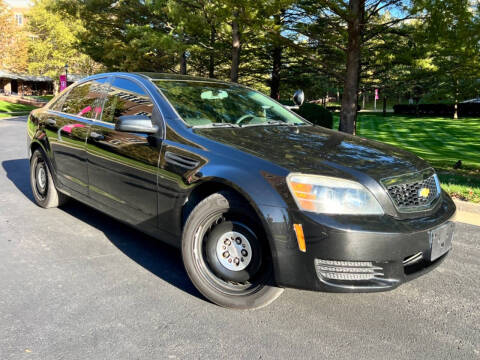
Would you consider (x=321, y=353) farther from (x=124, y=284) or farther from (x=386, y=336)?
(x=124, y=284)

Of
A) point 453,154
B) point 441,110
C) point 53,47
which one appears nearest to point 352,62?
point 453,154

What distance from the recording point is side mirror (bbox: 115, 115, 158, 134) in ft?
10.5

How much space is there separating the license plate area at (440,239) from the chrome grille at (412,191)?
177 millimetres

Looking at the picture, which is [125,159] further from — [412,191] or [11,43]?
[11,43]

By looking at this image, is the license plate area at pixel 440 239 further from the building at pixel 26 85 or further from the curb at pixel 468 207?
the building at pixel 26 85

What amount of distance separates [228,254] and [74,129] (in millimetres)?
2354

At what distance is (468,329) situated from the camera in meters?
2.72

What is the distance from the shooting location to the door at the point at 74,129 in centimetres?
413

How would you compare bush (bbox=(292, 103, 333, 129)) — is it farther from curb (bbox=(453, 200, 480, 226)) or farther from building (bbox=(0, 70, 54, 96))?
building (bbox=(0, 70, 54, 96))

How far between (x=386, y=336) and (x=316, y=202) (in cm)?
95

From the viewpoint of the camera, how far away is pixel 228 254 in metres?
2.84

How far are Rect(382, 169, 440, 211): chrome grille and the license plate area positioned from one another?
18 cm

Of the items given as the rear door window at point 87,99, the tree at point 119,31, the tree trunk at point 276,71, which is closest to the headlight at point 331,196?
the rear door window at point 87,99

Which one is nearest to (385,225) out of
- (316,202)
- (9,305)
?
(316,202)
